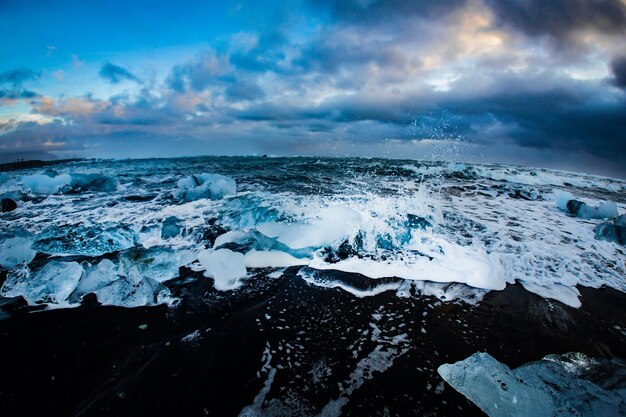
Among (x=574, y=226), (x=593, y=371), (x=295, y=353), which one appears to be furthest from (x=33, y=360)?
(x=574, y=226)

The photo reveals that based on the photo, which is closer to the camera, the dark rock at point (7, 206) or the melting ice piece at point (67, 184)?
the dark rock at point (7, 206)

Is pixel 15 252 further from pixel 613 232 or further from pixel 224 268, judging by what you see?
pixel 613 232

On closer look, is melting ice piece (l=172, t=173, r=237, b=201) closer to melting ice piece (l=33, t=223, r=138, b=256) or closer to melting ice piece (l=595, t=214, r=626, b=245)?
melting ice piece (l=33, t=223, r=138, b=256)

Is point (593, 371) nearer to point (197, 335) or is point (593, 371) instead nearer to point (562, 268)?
point (562, 268)

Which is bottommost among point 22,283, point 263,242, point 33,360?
point 33,360

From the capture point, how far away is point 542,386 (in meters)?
1.50

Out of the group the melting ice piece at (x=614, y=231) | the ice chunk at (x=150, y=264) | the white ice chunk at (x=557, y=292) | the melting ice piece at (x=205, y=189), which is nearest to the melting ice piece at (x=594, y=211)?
the melting ice piece at (x=614, y=231)

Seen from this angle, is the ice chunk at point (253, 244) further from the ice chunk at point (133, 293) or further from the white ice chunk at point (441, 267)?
the ice chunk at point (133, 293)

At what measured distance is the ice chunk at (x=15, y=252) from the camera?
10.2 ft

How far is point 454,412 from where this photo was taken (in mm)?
1437

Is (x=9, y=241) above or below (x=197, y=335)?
above

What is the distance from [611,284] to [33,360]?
19.2ft

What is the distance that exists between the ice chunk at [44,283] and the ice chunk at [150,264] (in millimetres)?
418

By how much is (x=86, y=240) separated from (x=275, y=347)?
375 centimetres
